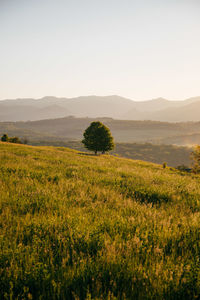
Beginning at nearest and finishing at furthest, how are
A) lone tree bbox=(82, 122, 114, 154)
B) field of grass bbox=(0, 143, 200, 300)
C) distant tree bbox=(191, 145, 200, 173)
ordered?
field of grass bbox=(0, 143, 200, 300)
distant tree bbox=(191, 145, 200, 173)
lone tree bbox=(82, 122, 114, 154)

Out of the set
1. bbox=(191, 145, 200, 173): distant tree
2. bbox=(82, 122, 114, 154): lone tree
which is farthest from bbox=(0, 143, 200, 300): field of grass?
bbox=(82, 122, 114, 154): lone tree

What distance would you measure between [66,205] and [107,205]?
1.06 meters

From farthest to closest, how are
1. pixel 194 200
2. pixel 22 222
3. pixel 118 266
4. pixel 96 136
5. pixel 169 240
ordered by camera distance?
pixel 96 136
pixel 194 200
pixel 22 222
pixel 169 240
pixel 118 266

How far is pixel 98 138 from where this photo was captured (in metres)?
49.8

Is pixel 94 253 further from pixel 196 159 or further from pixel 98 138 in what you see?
pixel 98 138

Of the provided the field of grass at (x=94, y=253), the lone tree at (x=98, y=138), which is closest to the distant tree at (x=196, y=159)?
the lone tree at (x=98, y=138)

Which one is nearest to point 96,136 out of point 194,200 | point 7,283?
point 194,200

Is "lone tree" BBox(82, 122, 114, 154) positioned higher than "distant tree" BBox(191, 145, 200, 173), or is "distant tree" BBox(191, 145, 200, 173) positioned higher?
"lone tree" BBox(82, 122, 114, 154)

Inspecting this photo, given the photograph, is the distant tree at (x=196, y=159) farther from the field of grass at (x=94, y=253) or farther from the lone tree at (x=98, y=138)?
the field of grass at (x=94, y=253)

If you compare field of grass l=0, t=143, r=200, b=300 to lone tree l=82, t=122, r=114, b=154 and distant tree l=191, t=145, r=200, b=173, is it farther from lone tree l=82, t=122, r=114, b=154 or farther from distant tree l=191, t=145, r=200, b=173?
lone tree l=82, t=122, r=114, b=154

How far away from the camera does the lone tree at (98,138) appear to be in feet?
164

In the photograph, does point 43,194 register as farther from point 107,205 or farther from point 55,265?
point 55,265

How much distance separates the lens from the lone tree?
50000 millimetres

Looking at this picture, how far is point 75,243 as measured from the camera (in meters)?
2.79
